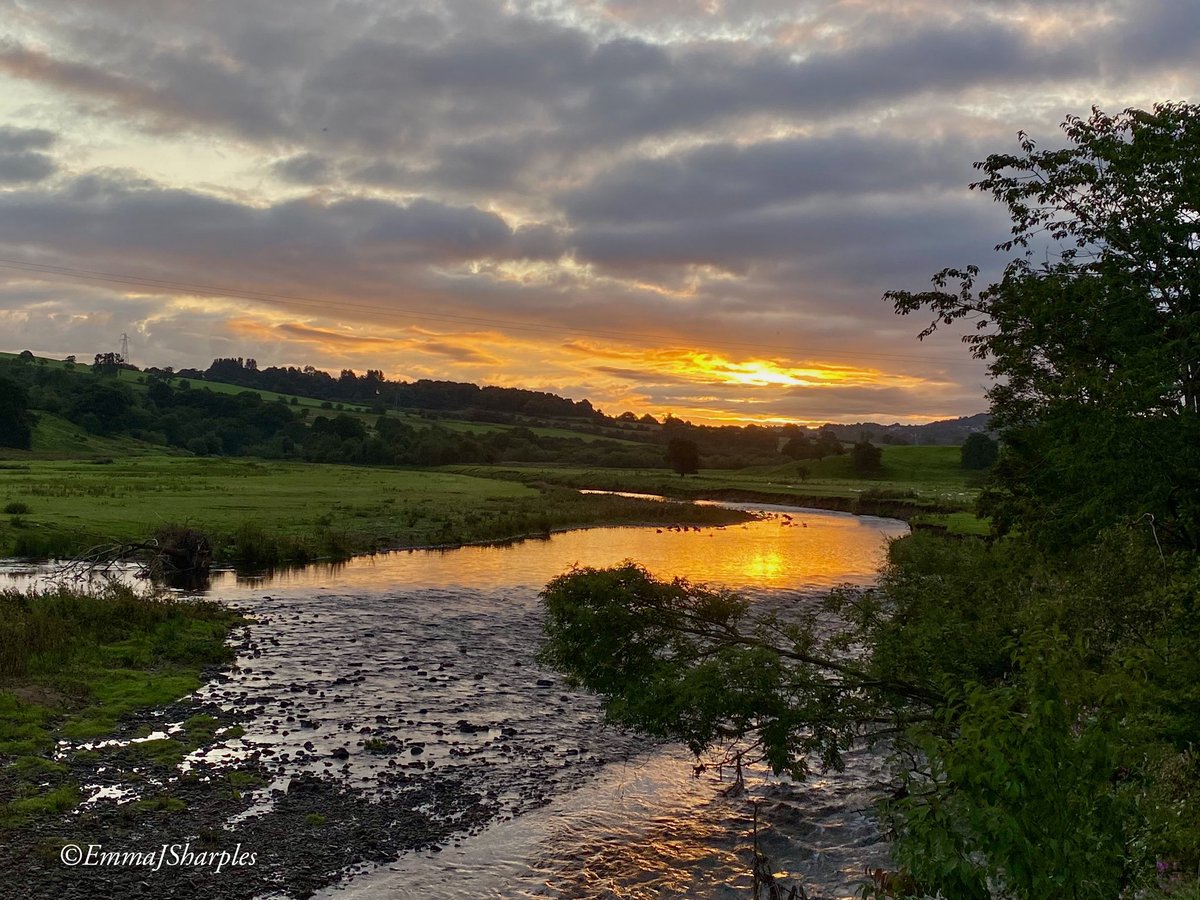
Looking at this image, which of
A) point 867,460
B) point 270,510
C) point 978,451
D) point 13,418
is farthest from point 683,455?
point 13,418

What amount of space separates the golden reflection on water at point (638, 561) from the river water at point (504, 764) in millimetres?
5195

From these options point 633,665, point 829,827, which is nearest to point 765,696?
point 633,665

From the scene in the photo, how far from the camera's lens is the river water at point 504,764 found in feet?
49.2

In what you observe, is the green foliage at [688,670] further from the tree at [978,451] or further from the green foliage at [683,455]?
the tree at [978,451]

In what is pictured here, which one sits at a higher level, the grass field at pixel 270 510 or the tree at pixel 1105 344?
the tree at pixel 1105 344

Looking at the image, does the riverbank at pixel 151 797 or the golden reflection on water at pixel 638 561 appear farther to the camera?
the golden reflection on water at pixel 638 561

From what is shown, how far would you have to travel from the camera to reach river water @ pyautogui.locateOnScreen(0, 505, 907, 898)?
15.0m

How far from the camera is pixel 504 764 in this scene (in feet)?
65.4

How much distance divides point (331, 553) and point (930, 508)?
6831 cm

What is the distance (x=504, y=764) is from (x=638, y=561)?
35454mm

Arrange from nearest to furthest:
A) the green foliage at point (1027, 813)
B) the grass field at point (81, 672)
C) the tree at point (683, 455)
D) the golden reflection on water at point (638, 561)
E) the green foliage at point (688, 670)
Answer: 1. the green foliage at point (1027, 813)
2. the green foliage at point (688, 670)
3. the grass field at point (81, 672)
4. the golden reflection on water at point (638, 561)
5. the tree at point (683, 455)

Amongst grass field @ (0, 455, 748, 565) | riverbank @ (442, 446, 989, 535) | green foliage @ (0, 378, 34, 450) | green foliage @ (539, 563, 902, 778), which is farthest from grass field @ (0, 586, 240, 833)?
green foliage @ (0, 378, 34, 450)

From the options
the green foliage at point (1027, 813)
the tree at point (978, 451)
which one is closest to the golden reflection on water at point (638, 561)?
the green foliage at point (1027, 813)

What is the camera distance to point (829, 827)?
56.3 ft
